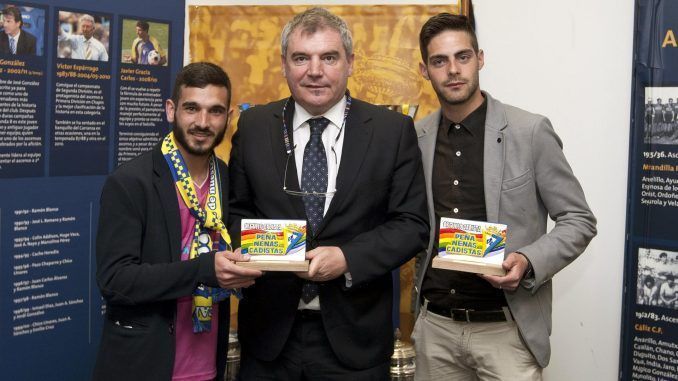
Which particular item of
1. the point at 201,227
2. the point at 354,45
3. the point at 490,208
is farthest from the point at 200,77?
the point at 354,45

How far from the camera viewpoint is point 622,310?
3.66 metres

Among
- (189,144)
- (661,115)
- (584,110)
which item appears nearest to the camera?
(189,144)

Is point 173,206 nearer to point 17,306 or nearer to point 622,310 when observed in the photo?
point 17,306

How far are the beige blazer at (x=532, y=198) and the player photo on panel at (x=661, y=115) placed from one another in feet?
3.47

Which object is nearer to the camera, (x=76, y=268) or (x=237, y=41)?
(x=76, y=268)

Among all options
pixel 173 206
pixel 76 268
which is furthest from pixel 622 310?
pixel 76 268

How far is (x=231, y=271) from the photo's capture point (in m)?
2.31

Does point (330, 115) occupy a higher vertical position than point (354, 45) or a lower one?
lower

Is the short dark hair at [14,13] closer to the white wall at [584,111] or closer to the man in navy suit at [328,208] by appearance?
the man in navy suit at [328,208]

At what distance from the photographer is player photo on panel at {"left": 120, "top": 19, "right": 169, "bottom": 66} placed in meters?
3.73

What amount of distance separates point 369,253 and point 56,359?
2.09m

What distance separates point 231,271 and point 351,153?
24.7 inches

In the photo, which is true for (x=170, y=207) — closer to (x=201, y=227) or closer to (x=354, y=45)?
(x=201, y=227)

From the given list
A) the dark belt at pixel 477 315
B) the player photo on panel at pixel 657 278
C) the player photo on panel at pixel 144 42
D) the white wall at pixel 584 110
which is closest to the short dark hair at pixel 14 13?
the player photo on panel at pixel 144 42
